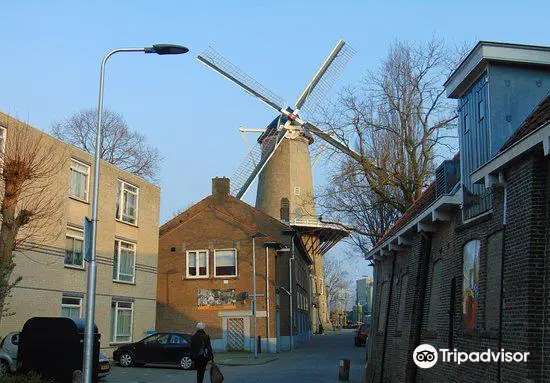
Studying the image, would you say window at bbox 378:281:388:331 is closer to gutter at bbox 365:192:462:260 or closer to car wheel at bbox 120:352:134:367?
gutter at bbox 365:192:462:260

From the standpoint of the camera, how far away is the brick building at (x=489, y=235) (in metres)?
8.81

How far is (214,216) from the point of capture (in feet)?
143

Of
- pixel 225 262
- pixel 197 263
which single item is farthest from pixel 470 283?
pixel 197 263

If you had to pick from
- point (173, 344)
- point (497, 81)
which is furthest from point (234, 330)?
point (497, 81)

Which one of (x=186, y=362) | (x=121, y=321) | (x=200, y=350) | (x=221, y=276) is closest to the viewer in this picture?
(x=200, y=350)

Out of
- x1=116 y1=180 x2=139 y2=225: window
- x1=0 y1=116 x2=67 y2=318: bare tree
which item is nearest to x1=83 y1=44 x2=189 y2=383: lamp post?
x1=0 y1=116 x2=67 y2=318: bare tree

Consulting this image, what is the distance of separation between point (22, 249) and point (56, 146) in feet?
16.0

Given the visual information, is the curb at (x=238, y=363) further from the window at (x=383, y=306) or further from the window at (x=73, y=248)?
the window at (x=383, y=306)

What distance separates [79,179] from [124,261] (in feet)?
19.2

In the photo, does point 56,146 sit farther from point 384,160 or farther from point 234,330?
point 234,330

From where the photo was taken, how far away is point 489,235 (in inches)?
427

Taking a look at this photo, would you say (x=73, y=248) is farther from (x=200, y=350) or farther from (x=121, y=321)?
(x=200, y=350)

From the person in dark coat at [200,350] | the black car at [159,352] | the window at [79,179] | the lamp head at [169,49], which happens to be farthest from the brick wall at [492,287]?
the window at [79,179]

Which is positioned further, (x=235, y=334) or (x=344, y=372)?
(x=235, y=334)
